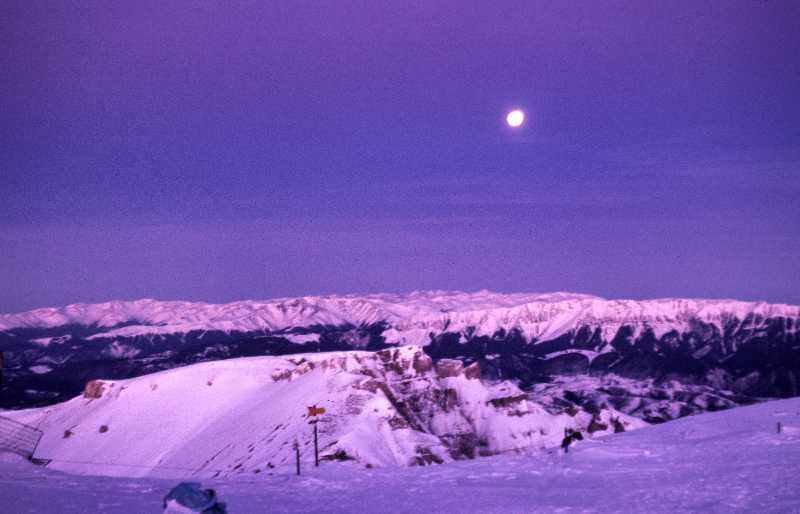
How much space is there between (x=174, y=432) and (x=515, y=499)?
517ft

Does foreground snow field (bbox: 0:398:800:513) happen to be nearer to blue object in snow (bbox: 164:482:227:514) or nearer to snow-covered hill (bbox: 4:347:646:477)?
blue object in snow (bbox: 164:482:227:514)

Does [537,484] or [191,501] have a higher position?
[191,501]

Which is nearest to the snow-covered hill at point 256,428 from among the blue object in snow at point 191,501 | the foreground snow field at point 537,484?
the foreground snow field at point 537,484

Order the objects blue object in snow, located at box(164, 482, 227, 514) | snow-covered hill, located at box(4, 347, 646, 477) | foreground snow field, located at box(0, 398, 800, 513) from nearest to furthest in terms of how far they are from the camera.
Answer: blue object in snow, located at box(164, 482, 227, 514) → foreground snow field, located at box(0, 398, 800, 513) → snow-covered hill, located at box(4, 347, 646, 477)

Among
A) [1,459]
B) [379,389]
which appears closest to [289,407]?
[379,389]

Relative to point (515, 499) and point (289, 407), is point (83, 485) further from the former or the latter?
point (289, 407)

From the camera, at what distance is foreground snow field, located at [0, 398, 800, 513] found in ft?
70.9

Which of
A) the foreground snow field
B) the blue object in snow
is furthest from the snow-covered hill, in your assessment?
the blue object in snow

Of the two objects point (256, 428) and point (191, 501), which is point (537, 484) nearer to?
point (191, 501)

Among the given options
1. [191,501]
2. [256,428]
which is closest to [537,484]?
[191,501]

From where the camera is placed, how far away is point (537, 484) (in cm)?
2680

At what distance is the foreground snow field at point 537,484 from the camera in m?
21.6

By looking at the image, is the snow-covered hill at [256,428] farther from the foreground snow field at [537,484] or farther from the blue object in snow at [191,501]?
the blue object in snow at [191,501]

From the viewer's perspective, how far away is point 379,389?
162 meters
